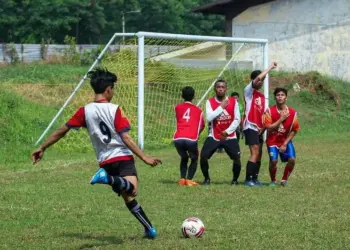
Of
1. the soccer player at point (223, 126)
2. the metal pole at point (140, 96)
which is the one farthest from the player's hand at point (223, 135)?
the metal pole at point (140, 96)

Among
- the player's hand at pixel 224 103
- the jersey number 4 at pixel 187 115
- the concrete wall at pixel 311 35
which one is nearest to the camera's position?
the player's hand at pixel 224 103

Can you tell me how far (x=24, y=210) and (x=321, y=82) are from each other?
75.2 feet

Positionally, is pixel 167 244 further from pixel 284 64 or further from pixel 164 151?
pixel 284 64

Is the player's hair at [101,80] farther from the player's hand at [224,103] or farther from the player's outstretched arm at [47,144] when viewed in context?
the player's hand at [224,103]

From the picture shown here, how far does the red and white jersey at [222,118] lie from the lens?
14.1 metres

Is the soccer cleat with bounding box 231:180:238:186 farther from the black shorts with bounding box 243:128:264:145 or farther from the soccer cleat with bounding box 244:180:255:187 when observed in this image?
the black shorts with bounding box 243:128:264:145

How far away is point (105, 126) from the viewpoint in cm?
892

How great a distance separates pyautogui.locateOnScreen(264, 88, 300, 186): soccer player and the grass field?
1.64 feet

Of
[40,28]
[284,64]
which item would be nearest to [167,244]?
[284,64]

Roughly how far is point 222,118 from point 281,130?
1042 millimetres

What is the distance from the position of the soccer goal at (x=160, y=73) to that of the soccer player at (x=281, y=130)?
22.0 feet

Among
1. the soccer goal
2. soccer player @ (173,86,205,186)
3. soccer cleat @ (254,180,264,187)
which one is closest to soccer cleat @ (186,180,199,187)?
soccer player @ (173,86,205,186)

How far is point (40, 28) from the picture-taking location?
68062mm

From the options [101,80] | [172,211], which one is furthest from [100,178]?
[172,211]
